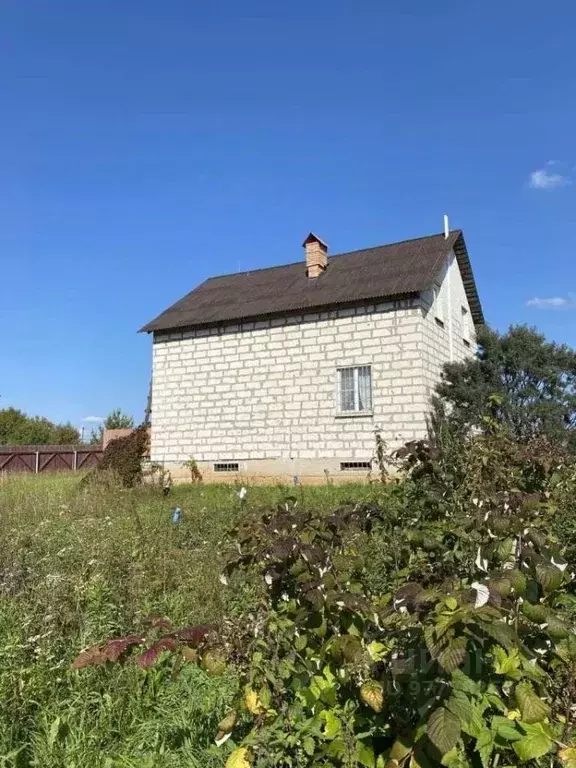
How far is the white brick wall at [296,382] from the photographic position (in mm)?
14234

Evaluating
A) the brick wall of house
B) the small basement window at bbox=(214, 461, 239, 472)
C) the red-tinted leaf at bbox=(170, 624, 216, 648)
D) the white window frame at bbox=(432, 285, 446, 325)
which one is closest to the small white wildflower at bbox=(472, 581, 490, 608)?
the red-tinted leaf at bbox=(170, 624, 216, 648)

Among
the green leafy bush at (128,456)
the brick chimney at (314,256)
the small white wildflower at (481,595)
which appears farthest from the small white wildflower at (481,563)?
the brick chimney at (314,256)

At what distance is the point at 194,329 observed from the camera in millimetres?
17391

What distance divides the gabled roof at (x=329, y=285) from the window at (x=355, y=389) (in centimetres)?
174

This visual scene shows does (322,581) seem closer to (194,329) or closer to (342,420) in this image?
(342,420)

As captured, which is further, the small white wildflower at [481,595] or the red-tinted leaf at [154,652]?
the red-tinted leaf at [154,652]

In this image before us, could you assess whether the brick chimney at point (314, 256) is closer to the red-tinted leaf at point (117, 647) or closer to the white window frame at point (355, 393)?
the white window frame at point (355, 393)

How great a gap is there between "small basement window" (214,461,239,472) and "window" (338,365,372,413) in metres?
3.42

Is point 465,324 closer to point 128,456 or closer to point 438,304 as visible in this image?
point 438,304

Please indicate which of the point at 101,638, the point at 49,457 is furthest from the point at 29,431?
the point at 101,638

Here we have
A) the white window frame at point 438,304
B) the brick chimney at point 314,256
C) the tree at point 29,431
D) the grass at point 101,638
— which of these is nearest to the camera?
the grass at point 101,638

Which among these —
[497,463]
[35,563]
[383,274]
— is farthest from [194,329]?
[497,463]

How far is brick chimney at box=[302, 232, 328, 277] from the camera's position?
56.7 ft

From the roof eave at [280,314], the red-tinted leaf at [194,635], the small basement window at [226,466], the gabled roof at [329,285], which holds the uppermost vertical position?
the gabled roof at [329,285]
